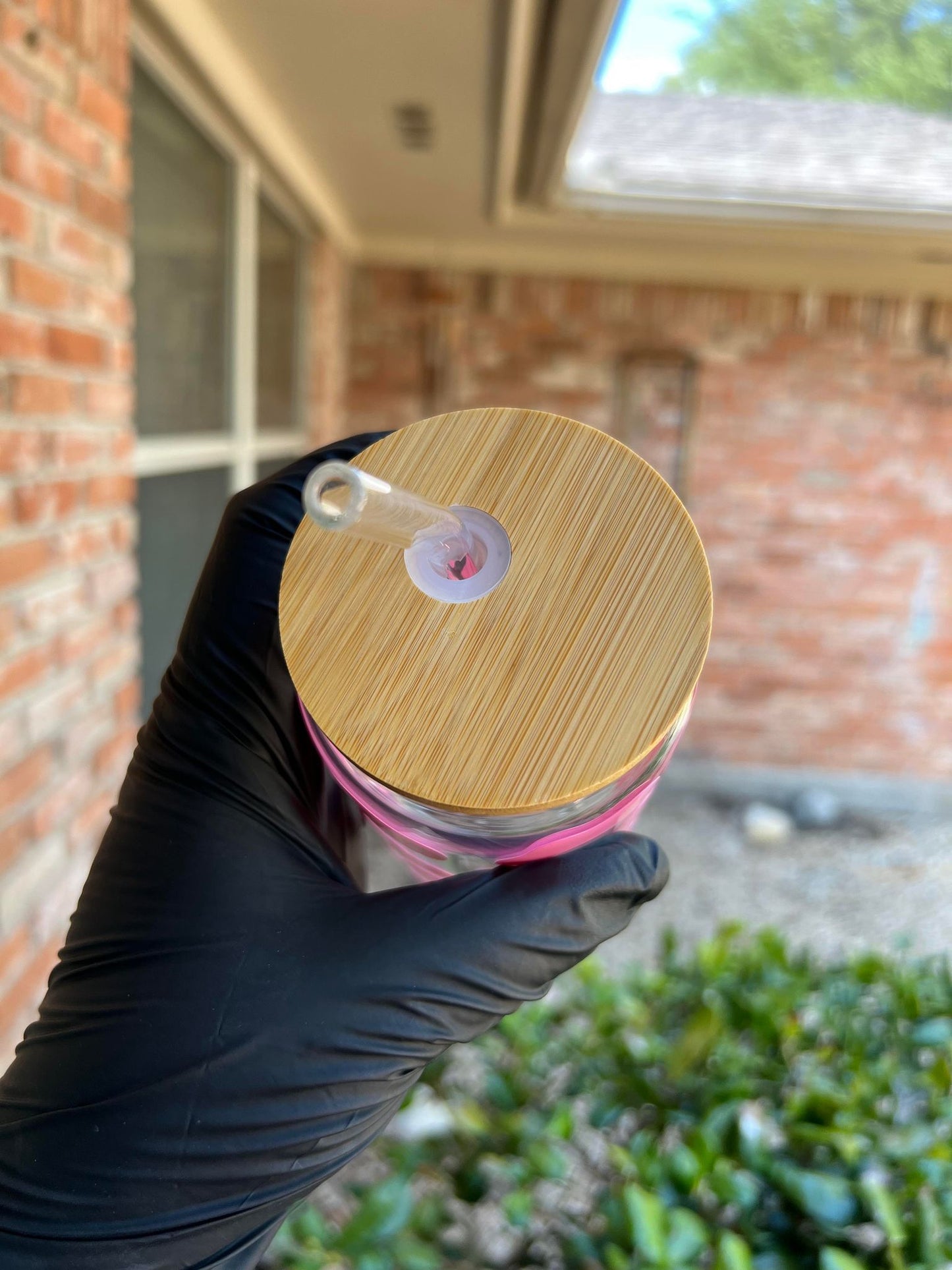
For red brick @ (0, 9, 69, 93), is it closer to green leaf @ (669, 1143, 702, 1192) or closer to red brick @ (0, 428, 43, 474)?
red brick @ (0, 428, 43, 474)

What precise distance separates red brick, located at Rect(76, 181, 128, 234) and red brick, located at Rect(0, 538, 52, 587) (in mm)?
526

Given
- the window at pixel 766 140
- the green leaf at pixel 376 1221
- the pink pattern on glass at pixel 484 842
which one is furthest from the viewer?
the window at pixel 766 140

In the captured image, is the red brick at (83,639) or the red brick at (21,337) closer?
the red brick at (21,337)

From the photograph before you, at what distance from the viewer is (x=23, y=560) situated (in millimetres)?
1264

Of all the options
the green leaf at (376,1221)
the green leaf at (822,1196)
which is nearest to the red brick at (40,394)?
the green leaf at (376,1221)

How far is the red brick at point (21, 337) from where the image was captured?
117 centimetres

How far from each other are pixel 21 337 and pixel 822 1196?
144 cm

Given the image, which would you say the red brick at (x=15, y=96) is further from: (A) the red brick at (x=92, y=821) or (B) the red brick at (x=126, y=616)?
(A) the red brick at (x=92, y=821)

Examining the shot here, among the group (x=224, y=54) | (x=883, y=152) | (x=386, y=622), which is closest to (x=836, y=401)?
(x=883, y=152)

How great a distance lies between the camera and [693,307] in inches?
179

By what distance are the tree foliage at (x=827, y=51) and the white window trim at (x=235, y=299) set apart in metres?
1.19

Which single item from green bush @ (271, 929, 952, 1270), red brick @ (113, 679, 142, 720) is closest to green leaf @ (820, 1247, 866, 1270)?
green bush @ (271, 929, 952, 1270)

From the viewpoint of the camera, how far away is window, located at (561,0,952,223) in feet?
7.83

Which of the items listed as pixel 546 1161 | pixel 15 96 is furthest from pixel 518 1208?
pixel 15 96
